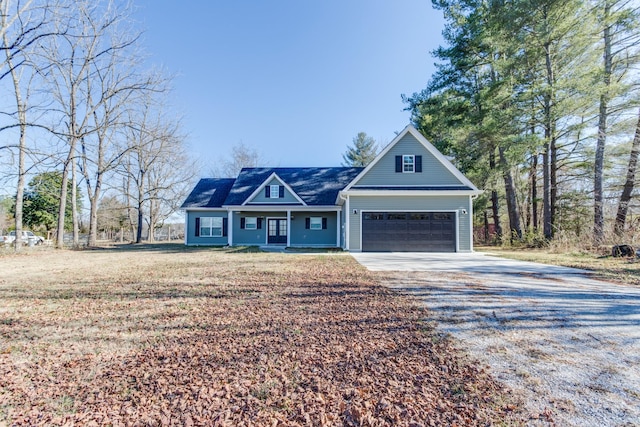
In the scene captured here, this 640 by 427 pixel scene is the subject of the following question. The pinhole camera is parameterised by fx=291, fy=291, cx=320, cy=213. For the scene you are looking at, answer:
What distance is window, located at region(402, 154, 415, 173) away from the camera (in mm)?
14508

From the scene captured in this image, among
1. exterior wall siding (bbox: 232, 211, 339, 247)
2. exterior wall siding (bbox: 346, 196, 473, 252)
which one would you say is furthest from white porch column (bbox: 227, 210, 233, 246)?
exterior wall siding (bbox: 346, 196, 473, 252)

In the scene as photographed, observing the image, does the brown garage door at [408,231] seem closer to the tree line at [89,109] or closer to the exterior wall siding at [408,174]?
the exterior wall siding at [408,174]

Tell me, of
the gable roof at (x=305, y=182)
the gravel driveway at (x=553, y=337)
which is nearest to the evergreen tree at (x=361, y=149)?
A: the gable roof at (x=305, y=182)

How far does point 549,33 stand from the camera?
45.0 feet

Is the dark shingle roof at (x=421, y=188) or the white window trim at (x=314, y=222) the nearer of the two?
the dark shingle roof at (x=421, y=188)

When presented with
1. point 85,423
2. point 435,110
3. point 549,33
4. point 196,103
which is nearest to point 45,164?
point 196,103

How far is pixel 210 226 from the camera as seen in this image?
63.7 ft

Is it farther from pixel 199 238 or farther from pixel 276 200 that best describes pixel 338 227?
pixel 199 238

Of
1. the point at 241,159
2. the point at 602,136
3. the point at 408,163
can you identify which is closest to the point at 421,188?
the point at 408,163

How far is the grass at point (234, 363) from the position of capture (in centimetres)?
207

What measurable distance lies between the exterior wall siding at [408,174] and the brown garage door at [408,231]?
1592 millimetres

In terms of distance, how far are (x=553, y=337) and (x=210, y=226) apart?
18900mm

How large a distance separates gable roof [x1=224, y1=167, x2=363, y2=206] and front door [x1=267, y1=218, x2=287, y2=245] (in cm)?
208

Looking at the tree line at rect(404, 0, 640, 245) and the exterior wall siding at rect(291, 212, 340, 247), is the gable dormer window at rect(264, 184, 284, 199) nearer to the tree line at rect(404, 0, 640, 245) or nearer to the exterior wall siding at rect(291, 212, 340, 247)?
the exterior wall siding at rect(291, 212, 340, 247)
